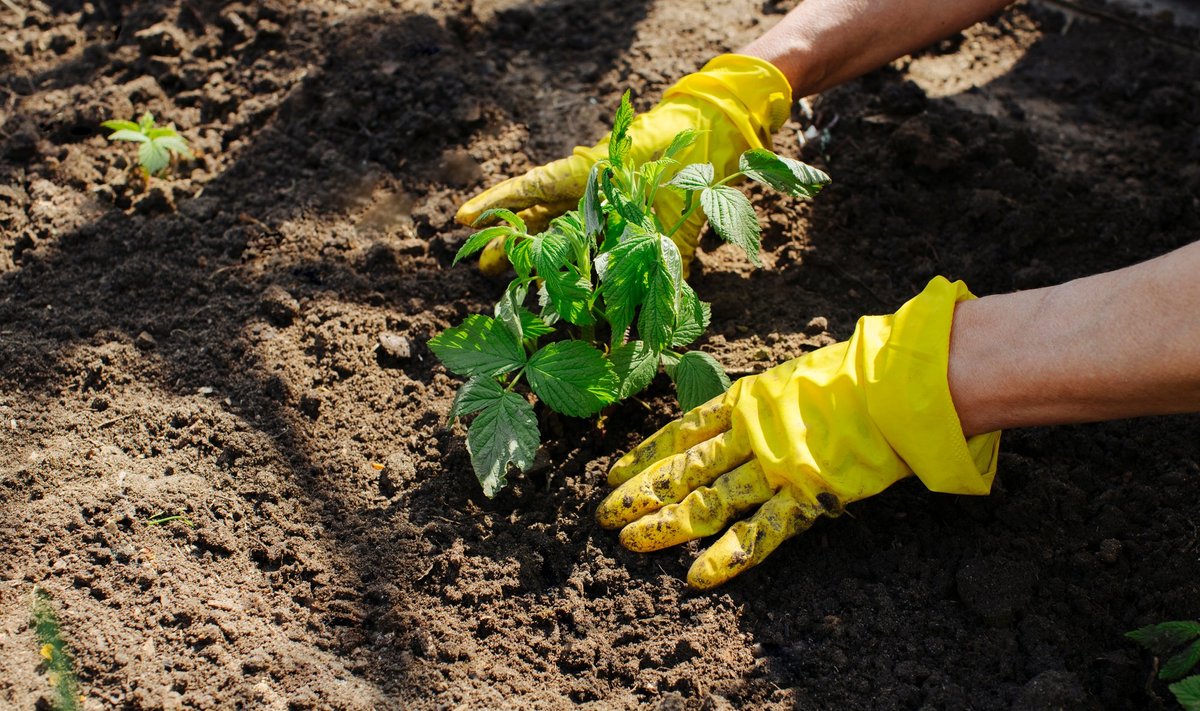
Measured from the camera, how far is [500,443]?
207cm

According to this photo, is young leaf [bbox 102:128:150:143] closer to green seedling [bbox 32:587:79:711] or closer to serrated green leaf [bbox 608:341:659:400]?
green seedling [bbox 32:587:79:711]

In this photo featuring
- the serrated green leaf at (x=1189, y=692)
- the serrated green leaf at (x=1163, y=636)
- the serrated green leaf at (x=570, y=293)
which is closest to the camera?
the serrated green leaf at (x=1189, y=692)

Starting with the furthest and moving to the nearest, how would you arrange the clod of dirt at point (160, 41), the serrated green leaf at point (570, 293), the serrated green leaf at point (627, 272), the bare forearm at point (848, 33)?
the clod of dirt at point (160, 41), the bare forearm at point (848, 33), the serrated green leaf at point (570, 293), the serrated green leaf at point (627, 272)

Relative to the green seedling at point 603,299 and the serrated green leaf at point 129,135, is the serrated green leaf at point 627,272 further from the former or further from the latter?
the serrated green leaf at point 129,135

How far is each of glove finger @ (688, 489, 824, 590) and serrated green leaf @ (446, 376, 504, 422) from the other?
574 millimetres

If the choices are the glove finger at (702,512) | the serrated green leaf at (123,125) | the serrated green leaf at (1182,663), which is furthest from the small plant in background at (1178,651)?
the serrated green leaf at (123,125)

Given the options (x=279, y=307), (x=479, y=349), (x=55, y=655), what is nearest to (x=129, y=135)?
(x=279, y=307)

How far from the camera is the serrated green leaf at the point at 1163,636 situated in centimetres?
178

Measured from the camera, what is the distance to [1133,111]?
3.25 m

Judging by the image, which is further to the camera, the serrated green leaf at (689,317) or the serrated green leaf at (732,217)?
the serrated green leaf at (689,317)

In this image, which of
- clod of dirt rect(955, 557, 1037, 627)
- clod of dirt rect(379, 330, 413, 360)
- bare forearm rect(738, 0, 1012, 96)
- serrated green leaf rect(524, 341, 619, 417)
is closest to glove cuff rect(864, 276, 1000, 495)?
clod of dirt rect(955, 557, 1037, 627)

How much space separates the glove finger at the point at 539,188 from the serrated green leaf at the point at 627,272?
0.57 meters

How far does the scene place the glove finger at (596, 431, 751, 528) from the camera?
2129 millimetres

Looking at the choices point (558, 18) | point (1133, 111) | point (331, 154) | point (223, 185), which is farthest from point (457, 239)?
point (1133, 111)
